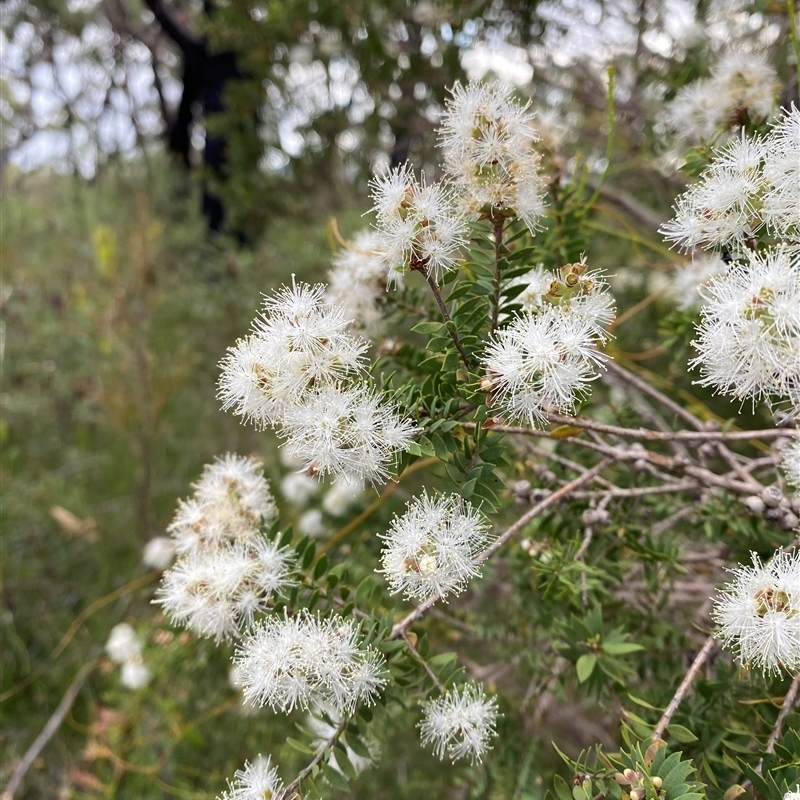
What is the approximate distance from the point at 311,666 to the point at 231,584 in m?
0.16

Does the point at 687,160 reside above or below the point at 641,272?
below

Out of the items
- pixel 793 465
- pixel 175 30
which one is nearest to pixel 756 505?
pixel 793 465

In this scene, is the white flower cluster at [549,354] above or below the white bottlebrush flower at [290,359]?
above

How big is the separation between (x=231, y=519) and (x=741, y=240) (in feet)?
2.34

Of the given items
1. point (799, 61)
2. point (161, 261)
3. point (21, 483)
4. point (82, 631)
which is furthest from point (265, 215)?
point (799, 61)

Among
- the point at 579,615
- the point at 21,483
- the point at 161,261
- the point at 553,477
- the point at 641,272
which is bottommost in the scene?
the point at 21,483

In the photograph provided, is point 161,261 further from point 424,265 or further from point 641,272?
point 424,265

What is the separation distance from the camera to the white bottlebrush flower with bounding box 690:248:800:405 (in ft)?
1.66

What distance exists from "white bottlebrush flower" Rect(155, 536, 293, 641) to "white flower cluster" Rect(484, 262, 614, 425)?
367 millimetres

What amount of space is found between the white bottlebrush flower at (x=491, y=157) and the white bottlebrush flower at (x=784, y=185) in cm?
24

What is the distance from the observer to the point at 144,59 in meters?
3.74

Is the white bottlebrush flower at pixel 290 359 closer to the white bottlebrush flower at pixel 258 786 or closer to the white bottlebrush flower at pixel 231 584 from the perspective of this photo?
the white bottlebrush flower at pixel 231 584

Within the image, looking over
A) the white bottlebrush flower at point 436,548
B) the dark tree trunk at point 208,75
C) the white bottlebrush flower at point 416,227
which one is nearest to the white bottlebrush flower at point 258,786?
the white bottlebrush flower at point 436,548

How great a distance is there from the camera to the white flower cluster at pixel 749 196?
581 mm
